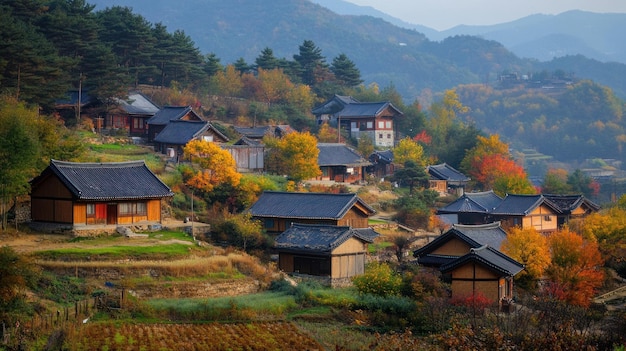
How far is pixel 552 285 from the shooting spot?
1499 inches

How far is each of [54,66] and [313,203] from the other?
18455 millimetres

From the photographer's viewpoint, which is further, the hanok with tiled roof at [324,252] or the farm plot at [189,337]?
the hanok with tiled roof at [324,252]

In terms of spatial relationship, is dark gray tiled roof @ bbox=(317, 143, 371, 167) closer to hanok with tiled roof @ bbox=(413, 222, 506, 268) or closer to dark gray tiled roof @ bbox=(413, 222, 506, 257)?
dark gray tiled roof @ bbox=(413, 222, 506, 257)

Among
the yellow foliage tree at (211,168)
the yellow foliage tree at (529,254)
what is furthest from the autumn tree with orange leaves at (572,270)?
the yellow foliage tree at (211,168)

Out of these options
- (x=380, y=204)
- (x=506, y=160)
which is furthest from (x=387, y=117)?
(x=380, y=204)

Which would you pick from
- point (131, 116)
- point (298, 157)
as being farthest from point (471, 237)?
point (131, 116)

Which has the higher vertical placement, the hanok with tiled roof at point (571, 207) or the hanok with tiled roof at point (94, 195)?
the hanok with tiled roof at point (94, 195)

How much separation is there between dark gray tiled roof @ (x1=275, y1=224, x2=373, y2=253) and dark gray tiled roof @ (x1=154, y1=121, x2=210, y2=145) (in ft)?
52.0

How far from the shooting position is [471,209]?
53312mm

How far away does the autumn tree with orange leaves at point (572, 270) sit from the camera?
37.5 meters

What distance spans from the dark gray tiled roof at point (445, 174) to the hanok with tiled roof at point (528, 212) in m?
11.9

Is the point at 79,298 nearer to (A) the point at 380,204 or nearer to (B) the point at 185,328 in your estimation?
(B) the point at 185,328

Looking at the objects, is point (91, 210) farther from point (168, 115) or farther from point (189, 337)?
point (168, 115)

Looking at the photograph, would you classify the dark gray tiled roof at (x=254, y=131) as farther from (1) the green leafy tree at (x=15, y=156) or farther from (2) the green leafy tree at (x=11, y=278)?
(2) the green leafy tree at (x=11, y=278)
